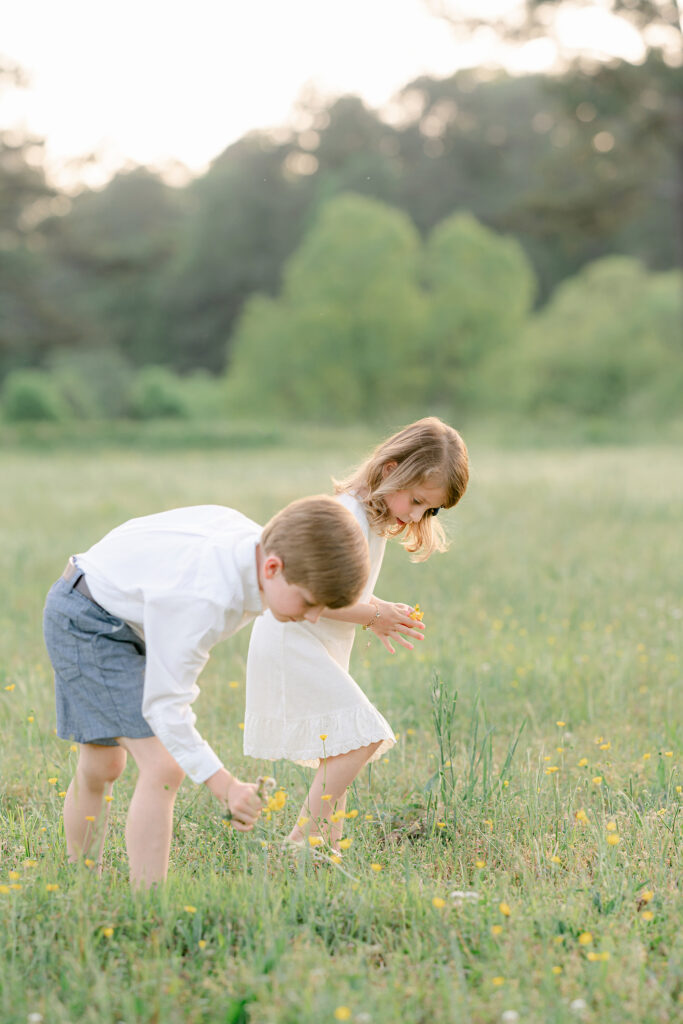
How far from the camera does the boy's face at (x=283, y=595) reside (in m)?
2.69

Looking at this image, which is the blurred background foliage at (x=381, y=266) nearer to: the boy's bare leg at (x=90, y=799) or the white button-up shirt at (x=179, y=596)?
the white button-up shirt at (x=179, y=596)

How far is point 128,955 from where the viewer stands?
2.54 metres

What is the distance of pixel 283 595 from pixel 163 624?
31cm

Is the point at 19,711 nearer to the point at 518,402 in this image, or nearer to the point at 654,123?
the point at 654,123

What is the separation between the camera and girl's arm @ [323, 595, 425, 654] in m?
3.34

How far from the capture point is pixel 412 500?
3.56 meters

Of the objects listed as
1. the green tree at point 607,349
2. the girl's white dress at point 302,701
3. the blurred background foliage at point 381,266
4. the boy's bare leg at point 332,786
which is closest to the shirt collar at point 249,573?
the girl's white dress at point 302,701

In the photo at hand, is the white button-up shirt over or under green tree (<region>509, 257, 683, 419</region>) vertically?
under

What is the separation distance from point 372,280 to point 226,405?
6.84 meters

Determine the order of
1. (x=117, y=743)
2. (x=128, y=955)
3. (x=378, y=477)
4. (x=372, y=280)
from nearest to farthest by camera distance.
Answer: (x=128, y=955) → (x=117, y=743) → (x=378, y=477) → (x=372, y=280)

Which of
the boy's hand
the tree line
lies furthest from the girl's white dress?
the tree line

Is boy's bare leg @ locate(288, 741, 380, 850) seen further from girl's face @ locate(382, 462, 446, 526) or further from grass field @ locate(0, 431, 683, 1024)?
girl's face @ locate(382, 462, 446, 526)

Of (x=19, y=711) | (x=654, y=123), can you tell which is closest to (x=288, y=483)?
(x=19, y=711)

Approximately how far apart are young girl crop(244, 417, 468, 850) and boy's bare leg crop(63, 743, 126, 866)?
53 centimetres
